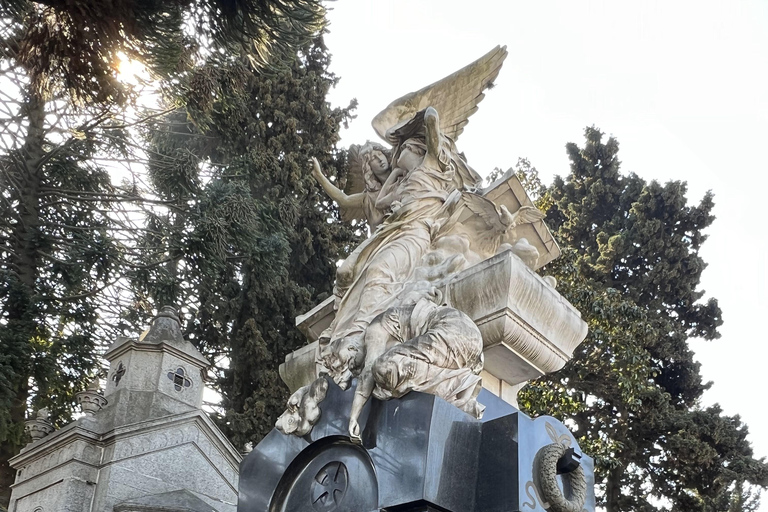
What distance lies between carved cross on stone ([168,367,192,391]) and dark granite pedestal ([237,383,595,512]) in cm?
642

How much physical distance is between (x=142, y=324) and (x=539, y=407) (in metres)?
6.26

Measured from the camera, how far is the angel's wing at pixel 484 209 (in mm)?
4320

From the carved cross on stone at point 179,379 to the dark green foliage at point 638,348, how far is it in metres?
4.61

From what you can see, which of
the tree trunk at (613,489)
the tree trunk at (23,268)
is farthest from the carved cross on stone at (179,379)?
the tree trunk at (613,489)

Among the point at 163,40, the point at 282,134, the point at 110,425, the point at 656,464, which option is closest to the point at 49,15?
the point at 163,40

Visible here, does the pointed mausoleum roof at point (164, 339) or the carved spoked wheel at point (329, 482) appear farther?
the pointed mausoleum roof at point (164, 339)

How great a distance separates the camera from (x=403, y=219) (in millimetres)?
4359

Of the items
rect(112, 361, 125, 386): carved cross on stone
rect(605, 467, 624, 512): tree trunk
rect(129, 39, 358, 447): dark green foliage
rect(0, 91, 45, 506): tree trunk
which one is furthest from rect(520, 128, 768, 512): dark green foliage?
rect(0, 91, 45, 506): tree trunk

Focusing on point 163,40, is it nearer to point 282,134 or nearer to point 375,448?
point 375,448

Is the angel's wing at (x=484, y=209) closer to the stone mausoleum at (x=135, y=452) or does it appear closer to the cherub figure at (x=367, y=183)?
the cherub figure at (x=367, y=183)

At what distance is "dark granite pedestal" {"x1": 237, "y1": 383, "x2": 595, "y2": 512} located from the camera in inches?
124

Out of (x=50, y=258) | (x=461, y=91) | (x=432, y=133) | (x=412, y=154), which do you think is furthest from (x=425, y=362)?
(x=50, y=258)

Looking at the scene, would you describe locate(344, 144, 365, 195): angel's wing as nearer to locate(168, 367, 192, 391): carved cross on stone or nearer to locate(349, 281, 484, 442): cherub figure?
locate(349, 281, 484, 442): cherub figure

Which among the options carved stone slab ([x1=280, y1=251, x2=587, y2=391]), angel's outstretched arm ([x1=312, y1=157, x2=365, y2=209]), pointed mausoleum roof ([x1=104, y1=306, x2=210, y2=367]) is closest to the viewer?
carved stone slab ([x1=280, y1=251, x2=587, y2=391])
